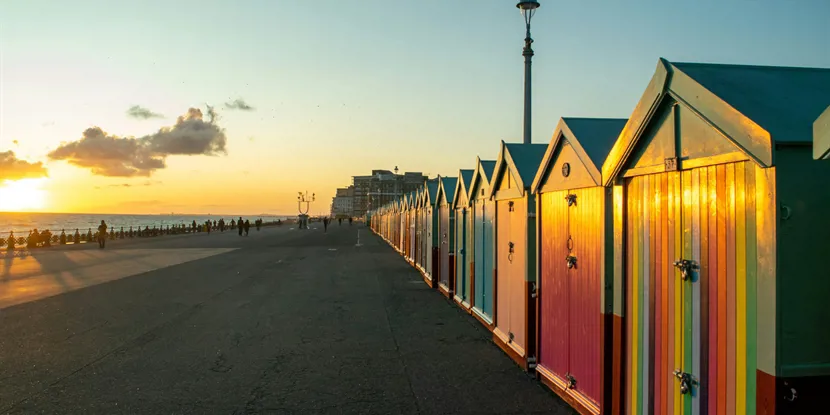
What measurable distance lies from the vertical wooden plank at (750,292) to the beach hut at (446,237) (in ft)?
33.6

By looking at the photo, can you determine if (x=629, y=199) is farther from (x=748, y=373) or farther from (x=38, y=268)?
(x=38, y=268)

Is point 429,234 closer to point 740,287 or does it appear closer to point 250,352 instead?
point 250,352

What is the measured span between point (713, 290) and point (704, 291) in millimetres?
108

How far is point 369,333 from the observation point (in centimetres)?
958

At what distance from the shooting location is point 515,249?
27.0 ft

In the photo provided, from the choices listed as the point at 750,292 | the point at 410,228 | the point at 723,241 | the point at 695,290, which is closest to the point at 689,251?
the point at 695,290

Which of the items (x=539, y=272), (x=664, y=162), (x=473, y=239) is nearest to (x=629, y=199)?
(x=664, y=162)

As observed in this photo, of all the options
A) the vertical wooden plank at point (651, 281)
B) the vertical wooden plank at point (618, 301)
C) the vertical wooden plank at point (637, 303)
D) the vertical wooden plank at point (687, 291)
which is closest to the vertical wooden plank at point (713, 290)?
the vertical wooden plank at point (687, 291)

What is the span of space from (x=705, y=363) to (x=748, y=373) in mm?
425

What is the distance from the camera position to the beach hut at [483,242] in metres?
10.1

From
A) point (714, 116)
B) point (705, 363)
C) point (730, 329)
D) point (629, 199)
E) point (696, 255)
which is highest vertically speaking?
point (714, 116)

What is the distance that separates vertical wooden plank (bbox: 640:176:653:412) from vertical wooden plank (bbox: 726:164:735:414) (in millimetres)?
983

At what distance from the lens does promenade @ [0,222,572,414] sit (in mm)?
6066

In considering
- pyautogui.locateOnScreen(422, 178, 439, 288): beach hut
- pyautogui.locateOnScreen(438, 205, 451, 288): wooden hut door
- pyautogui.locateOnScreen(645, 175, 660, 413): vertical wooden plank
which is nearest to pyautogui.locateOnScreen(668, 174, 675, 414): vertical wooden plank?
pyautogui.locateOnScreen(645, 175, 660, 413): vertical wooden plank
